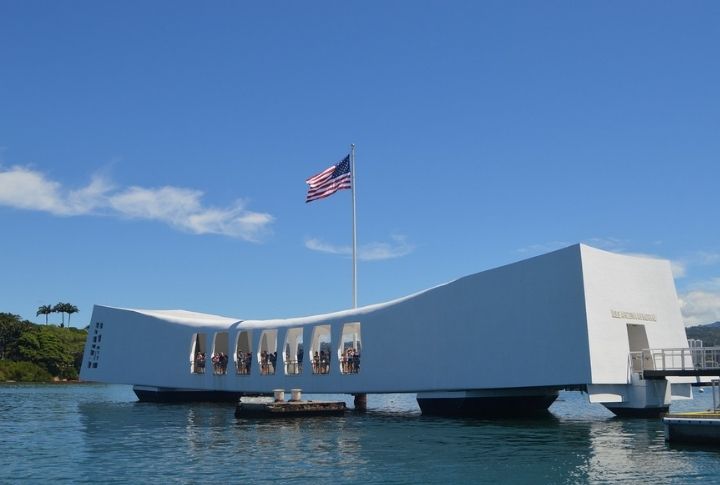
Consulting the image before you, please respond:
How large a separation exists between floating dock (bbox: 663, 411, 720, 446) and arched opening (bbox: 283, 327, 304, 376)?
20.5 meters

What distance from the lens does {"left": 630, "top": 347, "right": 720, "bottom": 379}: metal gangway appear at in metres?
25.7

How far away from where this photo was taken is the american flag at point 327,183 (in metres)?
36.6

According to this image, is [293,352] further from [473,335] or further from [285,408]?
[473,335]

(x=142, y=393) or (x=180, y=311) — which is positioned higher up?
(x=180, y=311)

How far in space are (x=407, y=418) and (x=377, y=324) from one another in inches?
182

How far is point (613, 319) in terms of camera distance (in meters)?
26.9

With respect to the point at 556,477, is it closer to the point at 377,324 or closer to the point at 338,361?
the point at 377,324

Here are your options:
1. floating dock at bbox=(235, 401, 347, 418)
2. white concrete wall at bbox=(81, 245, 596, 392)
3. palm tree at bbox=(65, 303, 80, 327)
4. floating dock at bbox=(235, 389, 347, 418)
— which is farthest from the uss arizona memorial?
palm tree at bbox=(65, 303, 80, 327)

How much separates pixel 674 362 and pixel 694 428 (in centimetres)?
992

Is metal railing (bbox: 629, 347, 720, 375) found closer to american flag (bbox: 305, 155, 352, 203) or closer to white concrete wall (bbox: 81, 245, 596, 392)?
white concrete wall (bbox: 81, 245, 596, 392)

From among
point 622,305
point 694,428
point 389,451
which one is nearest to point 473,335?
point 622,305

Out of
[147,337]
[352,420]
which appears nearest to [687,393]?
[352,420]

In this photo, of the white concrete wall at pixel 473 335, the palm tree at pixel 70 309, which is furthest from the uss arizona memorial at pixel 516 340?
the palm tree at pixel 70 309

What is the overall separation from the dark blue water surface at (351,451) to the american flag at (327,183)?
1143cm
